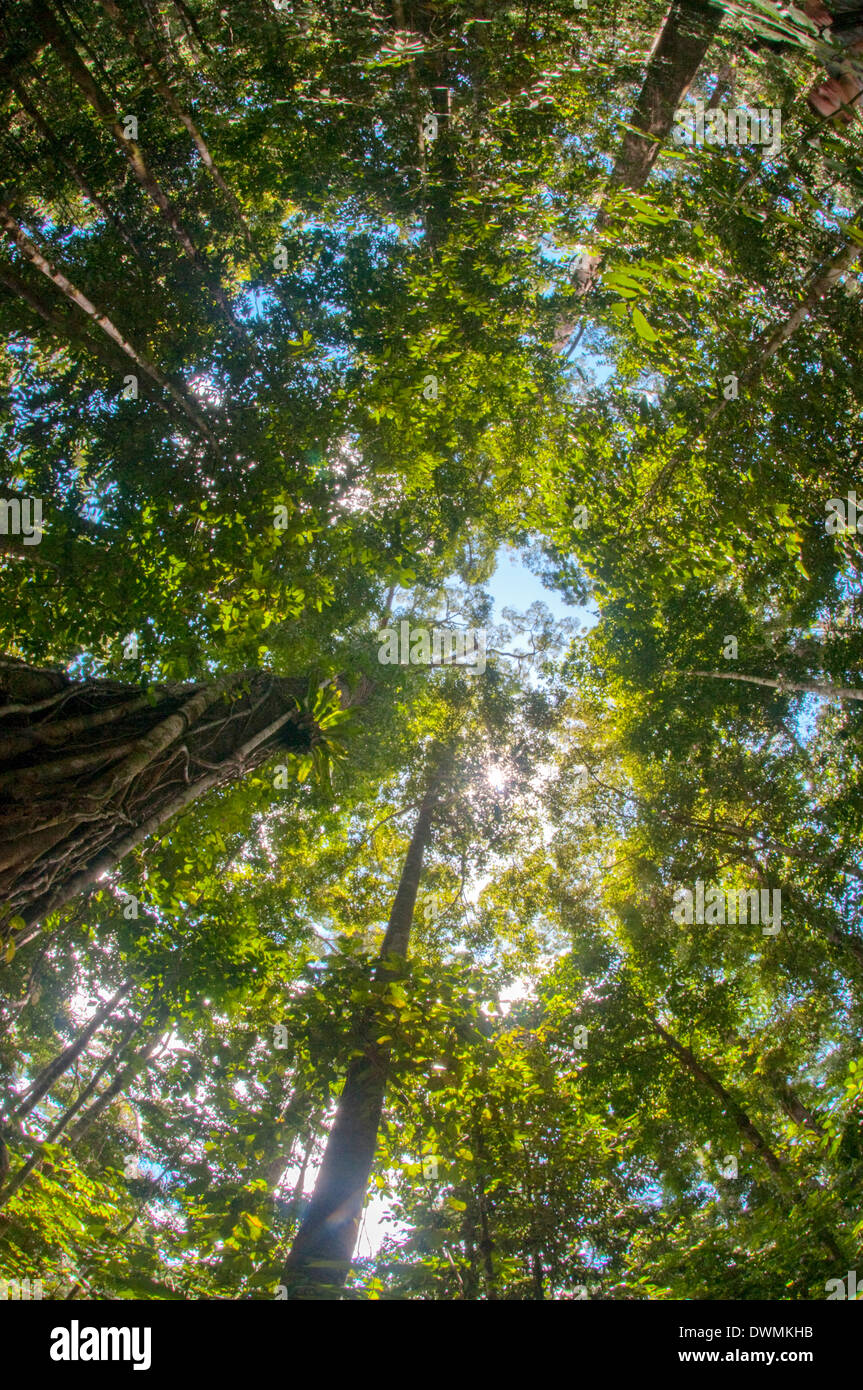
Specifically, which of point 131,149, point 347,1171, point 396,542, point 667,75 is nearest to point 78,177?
point 131,149

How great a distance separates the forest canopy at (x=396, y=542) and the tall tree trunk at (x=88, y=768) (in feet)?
0.10

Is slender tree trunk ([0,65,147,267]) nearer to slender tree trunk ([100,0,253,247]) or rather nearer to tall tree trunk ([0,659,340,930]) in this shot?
slender tree trunk ([100,0,253,247])

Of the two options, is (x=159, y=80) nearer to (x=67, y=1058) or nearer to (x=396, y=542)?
(x=396, y=542)

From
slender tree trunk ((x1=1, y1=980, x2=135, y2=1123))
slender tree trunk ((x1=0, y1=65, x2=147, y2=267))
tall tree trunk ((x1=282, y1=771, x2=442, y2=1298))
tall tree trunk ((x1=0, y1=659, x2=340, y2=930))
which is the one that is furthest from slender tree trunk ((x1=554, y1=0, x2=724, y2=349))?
slender tree trunk ((x1=1, y1=980, x2=135, y2=1123))

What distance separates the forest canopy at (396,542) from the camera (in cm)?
468

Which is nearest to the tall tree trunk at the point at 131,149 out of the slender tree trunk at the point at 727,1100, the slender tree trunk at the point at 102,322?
the slender tree trunk at the point at 102,322

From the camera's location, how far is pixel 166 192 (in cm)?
669

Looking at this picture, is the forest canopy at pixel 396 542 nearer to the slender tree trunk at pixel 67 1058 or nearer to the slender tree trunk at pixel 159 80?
the slender tree trunk at pixel 159 80

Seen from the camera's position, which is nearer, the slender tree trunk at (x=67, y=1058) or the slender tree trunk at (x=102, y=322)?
the slender tree trunk at (x=102, y=322)

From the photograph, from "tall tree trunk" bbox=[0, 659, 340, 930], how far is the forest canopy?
3 centimetres

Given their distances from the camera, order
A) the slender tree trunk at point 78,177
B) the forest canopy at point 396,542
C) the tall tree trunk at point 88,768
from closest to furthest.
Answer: the tall tree trunk at point 88,768 → the forest canopy at point 396,542 → the slender tree trunk at point 78,177

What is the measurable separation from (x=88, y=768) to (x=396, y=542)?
4.17 metres

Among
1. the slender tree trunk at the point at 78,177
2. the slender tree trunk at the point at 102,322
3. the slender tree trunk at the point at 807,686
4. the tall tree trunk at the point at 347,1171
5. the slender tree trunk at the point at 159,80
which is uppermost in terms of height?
the slender tree trunk at the point at 159,80
